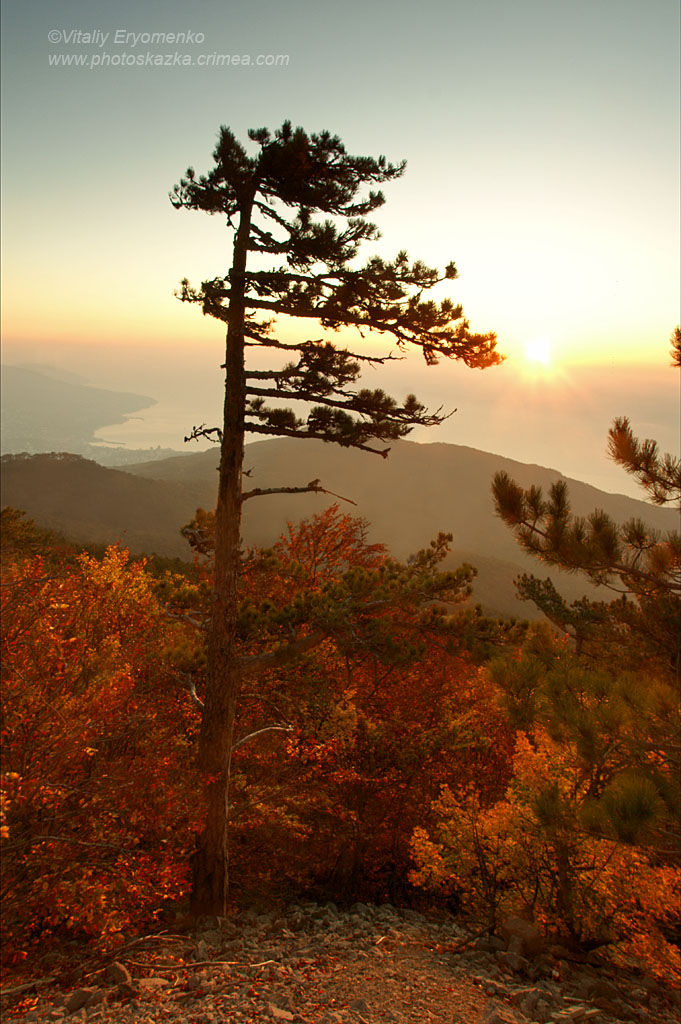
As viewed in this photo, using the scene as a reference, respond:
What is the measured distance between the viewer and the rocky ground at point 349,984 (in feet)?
24.5

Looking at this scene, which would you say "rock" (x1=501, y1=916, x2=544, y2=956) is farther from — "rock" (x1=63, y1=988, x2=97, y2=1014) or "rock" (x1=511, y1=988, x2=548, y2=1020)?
"rock" (x1=63, y1=988, x2=97, y2=1014)

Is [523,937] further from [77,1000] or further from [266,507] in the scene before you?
[266,507]

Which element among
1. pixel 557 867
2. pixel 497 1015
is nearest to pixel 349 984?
pixel 497 1015

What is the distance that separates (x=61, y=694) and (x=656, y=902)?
1268 cm

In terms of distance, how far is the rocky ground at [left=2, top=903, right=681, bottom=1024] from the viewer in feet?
24.5

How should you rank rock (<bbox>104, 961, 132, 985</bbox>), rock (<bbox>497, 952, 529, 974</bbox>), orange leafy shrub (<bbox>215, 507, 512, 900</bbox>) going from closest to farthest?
rock (<bbox>104, 961, 132, 985</bbox>) < rock (<bbox>497, 952, 529, 974</bbox>) < orange leafy shrub (<bbox>215, 507, 512, 900</bbox>)

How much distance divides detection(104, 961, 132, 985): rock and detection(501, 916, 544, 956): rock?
6723 millimetres

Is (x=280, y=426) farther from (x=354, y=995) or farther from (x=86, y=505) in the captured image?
(x=86, y=505)

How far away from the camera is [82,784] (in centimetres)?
1127

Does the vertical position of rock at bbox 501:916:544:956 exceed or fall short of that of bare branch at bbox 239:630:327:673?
it falls short

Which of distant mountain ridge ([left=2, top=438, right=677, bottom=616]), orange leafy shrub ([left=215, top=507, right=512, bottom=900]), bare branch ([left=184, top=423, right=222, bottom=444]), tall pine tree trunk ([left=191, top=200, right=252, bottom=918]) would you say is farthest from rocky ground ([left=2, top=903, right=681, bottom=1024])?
distant mountain ridge ([left=2, top=438, right=677, bottom=616])

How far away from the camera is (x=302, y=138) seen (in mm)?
8977

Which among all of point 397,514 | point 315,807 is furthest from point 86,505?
point 315,807

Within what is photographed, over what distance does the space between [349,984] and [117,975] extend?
12.0ft
